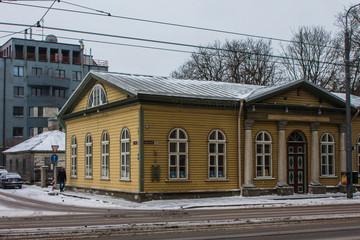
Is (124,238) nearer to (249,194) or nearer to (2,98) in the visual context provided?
(249,194)

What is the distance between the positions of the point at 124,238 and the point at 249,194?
15.7m

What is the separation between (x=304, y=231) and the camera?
12883mm

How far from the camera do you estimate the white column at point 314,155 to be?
28.5 meters

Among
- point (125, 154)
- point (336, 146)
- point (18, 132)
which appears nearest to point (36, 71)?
point (18, 132)

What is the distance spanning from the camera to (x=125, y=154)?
26.0 meters

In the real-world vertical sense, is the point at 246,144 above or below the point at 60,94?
below

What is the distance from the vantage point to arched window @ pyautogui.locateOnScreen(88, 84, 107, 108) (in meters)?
28.9

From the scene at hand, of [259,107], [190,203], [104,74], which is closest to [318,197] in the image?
[259,107]

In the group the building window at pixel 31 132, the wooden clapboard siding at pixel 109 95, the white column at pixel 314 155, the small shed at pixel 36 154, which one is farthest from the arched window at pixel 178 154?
the building window at pixel 31 132

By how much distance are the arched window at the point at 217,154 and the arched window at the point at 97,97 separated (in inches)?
255

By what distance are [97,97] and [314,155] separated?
1259 centimetres

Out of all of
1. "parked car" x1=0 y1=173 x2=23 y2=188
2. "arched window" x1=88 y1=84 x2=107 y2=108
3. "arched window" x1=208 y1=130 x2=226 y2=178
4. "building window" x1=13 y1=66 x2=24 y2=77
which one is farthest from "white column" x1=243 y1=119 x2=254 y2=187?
"building window" x1=13 y1=66 x2=24 y2=77

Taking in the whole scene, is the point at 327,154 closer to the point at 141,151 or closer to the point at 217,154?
the point at 217,154

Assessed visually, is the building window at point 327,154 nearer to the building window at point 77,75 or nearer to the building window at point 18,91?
the building window at point 18,91
